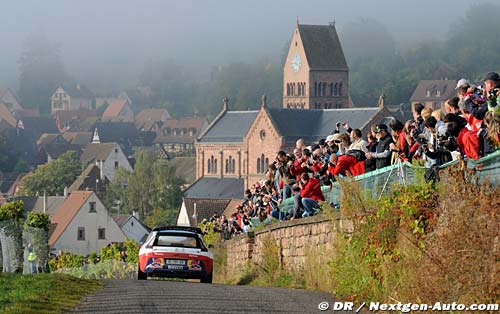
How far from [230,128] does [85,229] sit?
6382 centimetres

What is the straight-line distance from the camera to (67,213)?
99.8 meters

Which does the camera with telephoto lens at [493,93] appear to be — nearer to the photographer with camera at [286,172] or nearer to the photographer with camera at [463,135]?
the photographer with camera at [463,135]

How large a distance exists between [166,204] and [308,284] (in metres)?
132

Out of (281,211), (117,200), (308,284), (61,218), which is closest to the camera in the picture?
(308,284)

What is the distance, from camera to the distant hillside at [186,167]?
188 metres

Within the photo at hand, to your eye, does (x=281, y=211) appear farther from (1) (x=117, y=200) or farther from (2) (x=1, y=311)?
(1) (x=117, y=200)

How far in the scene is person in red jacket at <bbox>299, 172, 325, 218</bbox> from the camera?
24.3m

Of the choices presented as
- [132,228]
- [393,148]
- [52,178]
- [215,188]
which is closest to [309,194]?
[393,148]

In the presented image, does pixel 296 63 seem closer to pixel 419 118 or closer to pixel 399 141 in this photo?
pixel 399 141

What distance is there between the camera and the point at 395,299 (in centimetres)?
1698

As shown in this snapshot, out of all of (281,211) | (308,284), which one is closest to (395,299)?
(308,284)

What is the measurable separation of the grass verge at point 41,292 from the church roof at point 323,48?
147 meters

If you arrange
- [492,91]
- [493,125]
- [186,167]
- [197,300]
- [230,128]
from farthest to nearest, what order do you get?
[186,167] → [230,128] → [492,91] → [197,300] → [493,125]

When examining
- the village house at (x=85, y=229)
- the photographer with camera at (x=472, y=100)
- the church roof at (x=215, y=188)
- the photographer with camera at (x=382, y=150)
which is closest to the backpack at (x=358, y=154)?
the photographer with camera at (x=382, y=150)
